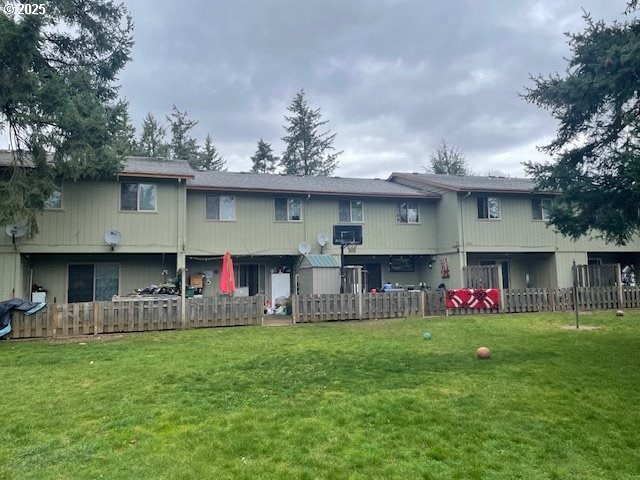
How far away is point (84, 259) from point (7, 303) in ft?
19.2

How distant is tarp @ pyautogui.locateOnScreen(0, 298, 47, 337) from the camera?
1085cm

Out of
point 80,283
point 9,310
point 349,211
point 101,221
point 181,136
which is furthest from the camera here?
point 181,136

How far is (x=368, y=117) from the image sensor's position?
32562 mm

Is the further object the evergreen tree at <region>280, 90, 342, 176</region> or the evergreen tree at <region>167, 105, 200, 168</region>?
the evergreen tree at <region>280, 90, 342, 176</region>

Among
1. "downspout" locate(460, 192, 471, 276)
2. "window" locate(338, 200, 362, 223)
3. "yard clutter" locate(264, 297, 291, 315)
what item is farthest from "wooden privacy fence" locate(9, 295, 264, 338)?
"downspout" locate(460, 192, 471, 276)

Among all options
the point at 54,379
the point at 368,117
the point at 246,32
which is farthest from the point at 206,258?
the point at 368,117

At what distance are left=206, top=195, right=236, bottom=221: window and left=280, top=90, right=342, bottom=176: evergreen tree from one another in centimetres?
2478

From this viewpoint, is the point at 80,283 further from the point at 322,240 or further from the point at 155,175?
the point at 322,240

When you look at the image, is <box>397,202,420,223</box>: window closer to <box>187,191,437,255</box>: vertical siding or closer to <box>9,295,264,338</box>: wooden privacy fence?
<box>187,191,437,255</box>: vertical siding

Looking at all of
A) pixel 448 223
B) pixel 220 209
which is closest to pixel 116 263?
pixel 220 209

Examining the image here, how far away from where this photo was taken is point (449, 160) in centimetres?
4575

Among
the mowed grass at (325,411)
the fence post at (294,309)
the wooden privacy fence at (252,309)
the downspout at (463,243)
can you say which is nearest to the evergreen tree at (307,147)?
the downspout at (463,243)

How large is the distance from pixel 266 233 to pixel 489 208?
1024 cm

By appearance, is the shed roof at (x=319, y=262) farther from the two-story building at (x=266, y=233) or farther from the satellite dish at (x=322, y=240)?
the satellite dish at (x=322, y=240)
